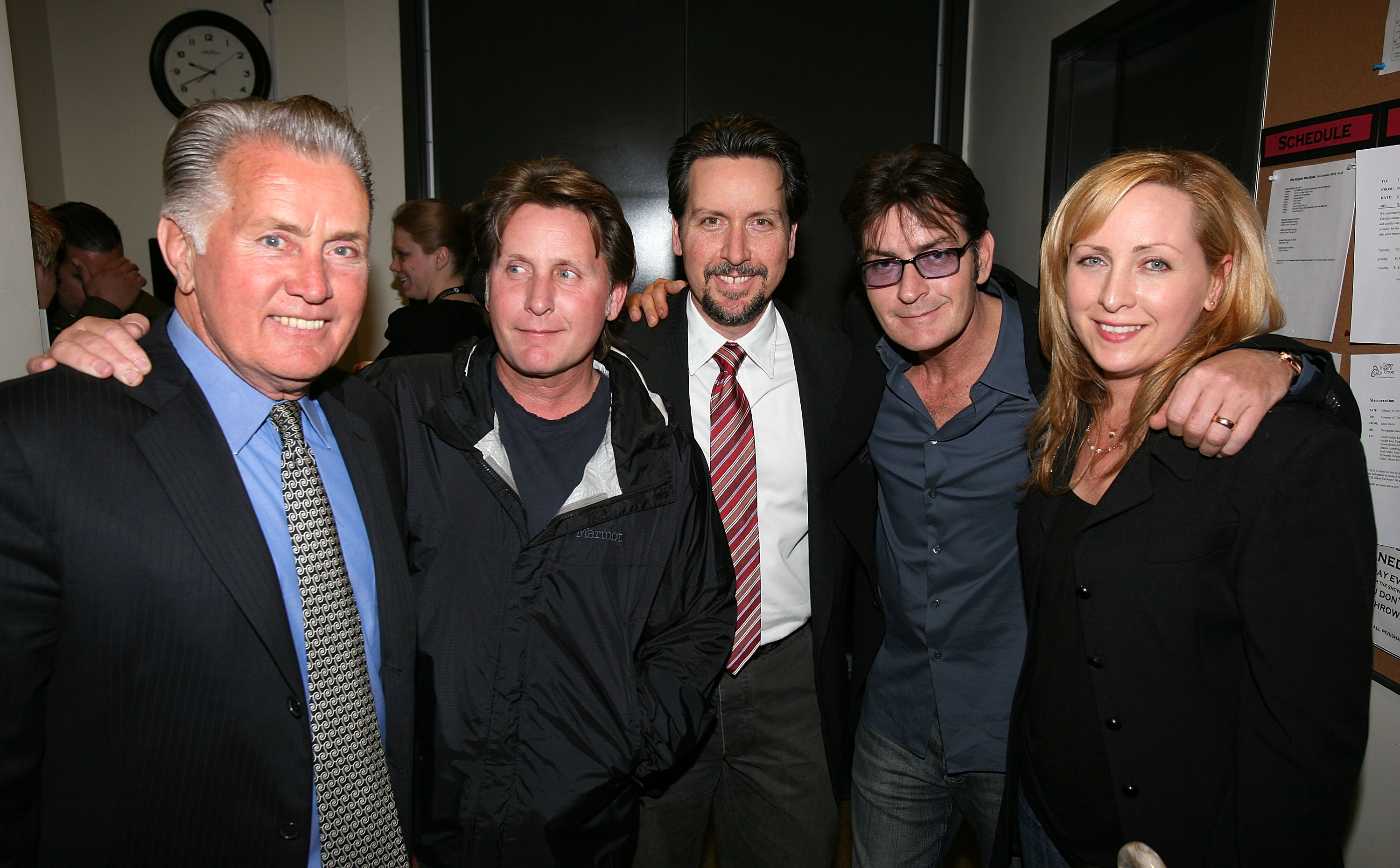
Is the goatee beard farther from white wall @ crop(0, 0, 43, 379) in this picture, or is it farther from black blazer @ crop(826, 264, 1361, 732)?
white wall @ crop(0, 0, 43, 379)

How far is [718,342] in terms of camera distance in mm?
2135

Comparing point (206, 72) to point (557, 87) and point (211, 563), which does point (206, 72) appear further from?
point (211, 563)

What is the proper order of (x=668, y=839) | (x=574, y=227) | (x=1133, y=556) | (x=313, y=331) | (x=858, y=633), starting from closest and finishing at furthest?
(x=313, y=331) → (x=1133, y=556) → (x=574, y=227) → (x=668, y=839) → (x=858, y=633)

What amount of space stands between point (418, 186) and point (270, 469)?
133 inches

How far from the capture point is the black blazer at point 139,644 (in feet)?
3.44

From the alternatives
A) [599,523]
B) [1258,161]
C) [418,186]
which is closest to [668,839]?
[599,523]

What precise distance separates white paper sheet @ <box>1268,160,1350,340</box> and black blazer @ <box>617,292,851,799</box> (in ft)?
3.78

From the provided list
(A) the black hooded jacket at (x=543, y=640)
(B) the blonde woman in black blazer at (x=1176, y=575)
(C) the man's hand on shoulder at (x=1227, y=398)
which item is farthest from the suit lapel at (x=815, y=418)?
(C) the man's hand on shoulder at (x=1227, y=398)

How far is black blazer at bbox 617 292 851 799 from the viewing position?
2.09 meters

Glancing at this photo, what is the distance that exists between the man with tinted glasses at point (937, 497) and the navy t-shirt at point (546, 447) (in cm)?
73

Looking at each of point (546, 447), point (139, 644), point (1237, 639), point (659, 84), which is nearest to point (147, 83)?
point (659, 84)

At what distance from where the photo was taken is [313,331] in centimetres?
125

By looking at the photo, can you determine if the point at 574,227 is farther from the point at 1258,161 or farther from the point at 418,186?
the point at 418,186

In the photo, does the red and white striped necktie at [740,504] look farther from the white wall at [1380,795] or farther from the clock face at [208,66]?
the clock face at [208,66]
